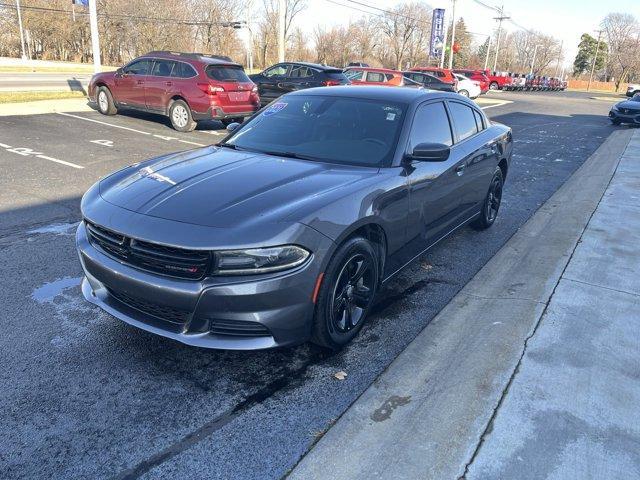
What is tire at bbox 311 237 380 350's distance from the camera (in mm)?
2963

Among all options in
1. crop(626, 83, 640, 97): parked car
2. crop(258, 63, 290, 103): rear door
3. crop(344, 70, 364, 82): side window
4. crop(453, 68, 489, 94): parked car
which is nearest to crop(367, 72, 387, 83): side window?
crop(344, 70, 364, 82): side window

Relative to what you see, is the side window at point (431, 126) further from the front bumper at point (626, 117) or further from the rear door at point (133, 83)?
the front bumper at point (626, 117)

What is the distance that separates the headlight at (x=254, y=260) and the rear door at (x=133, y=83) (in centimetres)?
1158

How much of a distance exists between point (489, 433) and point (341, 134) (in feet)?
7.82

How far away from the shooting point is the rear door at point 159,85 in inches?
488

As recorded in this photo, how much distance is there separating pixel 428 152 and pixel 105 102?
497 inches

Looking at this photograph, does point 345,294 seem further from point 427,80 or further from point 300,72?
point 427,80

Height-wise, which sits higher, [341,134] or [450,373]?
[341,134]

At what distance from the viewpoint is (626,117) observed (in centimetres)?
2000

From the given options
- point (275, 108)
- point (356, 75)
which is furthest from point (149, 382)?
point (356, 75)

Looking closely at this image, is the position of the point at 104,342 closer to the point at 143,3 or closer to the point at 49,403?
the point at 49,403

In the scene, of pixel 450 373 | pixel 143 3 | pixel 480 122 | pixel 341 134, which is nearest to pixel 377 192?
pixel 341 134

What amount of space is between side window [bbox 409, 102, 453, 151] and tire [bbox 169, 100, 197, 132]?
29.6 feet

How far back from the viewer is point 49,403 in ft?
8.78
